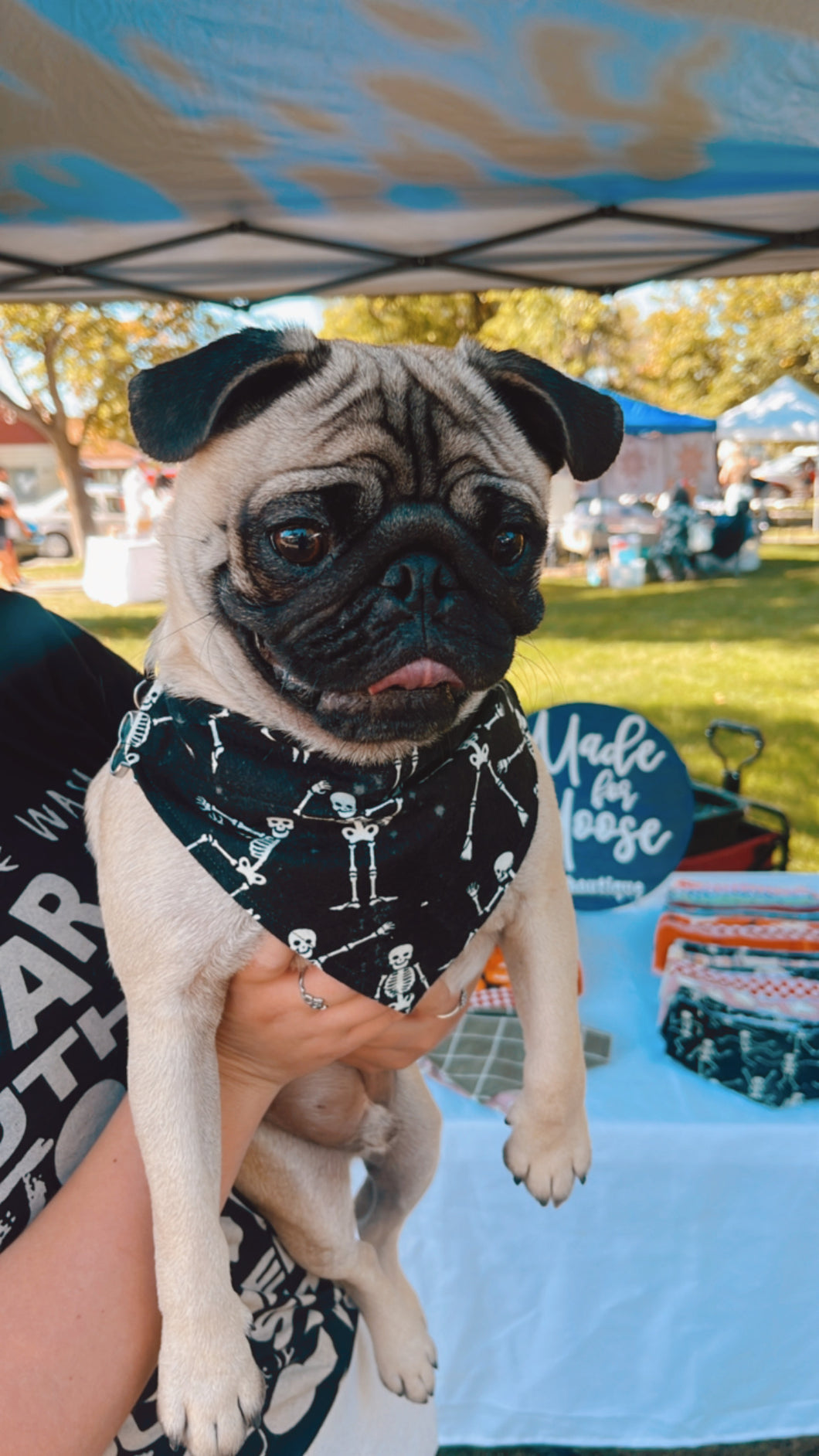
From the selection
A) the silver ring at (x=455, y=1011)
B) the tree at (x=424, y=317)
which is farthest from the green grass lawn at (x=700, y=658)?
the tree at (x=424, y=317)

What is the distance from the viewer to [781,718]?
6355 millimetres

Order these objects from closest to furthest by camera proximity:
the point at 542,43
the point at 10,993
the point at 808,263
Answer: the point at 10,993 → the point at 542,43 → the point at 808,263

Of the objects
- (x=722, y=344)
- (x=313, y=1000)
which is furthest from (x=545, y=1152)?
(x=722, y=344)

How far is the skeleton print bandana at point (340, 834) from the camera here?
1122mm

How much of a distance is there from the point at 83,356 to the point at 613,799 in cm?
1444

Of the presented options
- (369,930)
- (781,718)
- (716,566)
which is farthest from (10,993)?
(716,566)

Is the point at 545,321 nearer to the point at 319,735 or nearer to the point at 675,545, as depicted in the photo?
the point at 675,545

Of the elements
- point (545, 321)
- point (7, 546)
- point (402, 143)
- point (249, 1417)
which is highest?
point (545, 321)

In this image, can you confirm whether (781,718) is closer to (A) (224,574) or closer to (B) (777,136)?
(B) (777,136)

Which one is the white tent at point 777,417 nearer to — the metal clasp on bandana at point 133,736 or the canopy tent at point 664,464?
the canopy tent at point 664,464

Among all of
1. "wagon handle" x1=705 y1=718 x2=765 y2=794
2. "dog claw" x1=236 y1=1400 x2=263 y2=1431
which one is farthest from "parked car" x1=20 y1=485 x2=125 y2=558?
"dog claw" x1=236 y1=1400 x2=263 y2=1431

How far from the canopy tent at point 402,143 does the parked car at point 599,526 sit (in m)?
11.9

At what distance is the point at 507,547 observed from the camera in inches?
44.9

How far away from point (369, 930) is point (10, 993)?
1.31 ft
